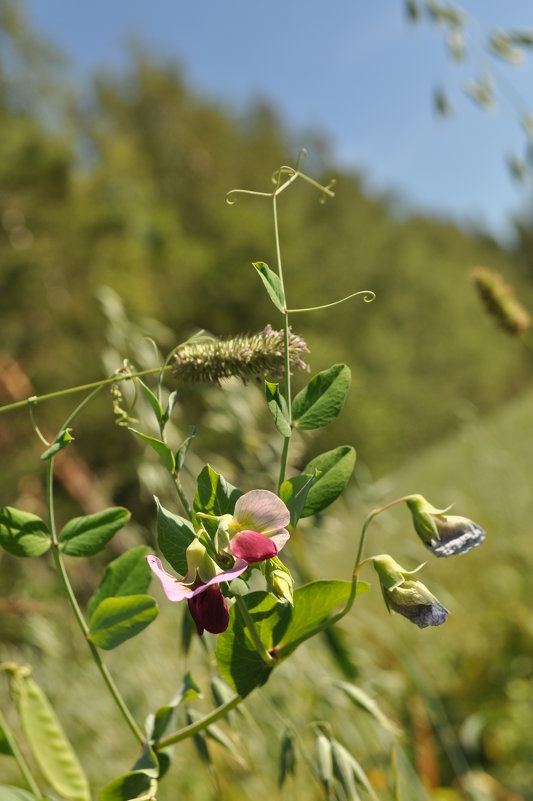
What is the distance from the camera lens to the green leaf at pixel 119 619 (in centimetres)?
30

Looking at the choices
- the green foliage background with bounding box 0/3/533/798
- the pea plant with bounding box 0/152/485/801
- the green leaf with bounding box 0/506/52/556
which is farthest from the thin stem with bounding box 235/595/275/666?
the green foliage background with bounding box 0/3/533/798

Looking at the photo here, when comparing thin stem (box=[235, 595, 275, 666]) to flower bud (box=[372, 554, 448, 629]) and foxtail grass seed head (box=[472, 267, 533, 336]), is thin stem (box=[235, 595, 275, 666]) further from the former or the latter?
foxtail grass seed head (box=[472, 267, 533, 336])

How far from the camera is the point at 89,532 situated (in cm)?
33

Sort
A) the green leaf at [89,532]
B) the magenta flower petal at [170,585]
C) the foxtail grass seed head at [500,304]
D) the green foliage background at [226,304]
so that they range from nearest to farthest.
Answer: the magenta flower petal at [170,585]
the green leaf at [89,532]
the foxtail grass seed head at [500,304]
the green foliage background at [226,304]

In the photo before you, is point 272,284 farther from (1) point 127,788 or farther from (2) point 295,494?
(1) point 127,788

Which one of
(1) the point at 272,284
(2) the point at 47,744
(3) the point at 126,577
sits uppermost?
(1) the point at 272,284

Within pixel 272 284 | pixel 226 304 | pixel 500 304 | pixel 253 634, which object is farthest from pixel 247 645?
pixel 226 304

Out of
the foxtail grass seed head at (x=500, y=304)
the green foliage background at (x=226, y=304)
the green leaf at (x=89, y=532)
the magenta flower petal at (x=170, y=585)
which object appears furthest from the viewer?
the green foliage background at (x=226, y=304)

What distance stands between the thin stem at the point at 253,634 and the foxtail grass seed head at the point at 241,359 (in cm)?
9

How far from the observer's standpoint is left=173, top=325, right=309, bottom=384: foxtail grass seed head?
28 centimetres

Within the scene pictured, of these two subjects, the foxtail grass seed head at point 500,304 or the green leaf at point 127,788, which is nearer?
the green leaf at point 127,788

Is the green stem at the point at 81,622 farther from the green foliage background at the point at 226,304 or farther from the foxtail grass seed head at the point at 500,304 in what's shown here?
the foxtail grass seed head at the point at 500,304

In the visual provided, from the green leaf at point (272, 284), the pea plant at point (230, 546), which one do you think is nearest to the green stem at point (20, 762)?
the pea plant at point (230, 546)

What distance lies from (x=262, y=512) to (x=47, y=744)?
0.23 metres
